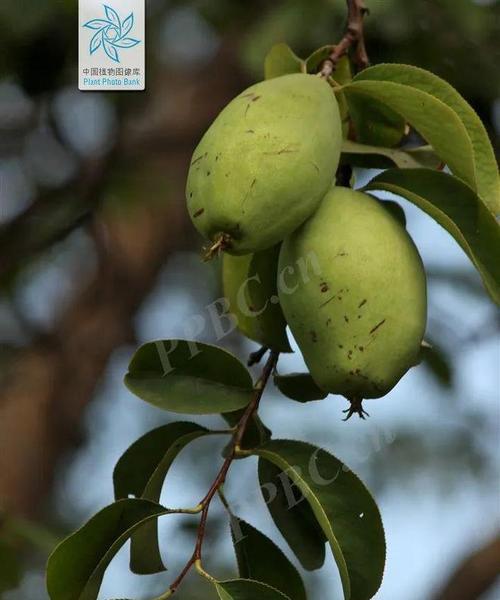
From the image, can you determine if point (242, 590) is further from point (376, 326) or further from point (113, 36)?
point (113, 36)

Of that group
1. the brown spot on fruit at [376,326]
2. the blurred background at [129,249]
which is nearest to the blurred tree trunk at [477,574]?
the blurred background at [129,249]

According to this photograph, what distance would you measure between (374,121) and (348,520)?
0.37 meters

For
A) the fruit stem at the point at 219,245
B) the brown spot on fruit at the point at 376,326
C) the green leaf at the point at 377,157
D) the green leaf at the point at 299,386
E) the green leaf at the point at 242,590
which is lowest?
the green leaf at the point at 242,590

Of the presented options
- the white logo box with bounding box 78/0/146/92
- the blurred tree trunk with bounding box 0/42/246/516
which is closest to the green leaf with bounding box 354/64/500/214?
the white logo box with bounding box 78/0/146/92

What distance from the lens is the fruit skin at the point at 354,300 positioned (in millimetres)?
880

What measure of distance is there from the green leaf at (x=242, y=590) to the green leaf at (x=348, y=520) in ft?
0.21

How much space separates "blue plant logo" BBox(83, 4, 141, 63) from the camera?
1.37 meters

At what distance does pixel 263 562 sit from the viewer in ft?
3.39

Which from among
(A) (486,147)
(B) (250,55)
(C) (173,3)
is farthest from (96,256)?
(A) (486,147)

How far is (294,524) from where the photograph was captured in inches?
41.8

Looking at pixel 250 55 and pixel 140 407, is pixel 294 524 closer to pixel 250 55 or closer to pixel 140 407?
pixel 250 55

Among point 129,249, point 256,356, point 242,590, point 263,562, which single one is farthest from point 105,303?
point 242,590

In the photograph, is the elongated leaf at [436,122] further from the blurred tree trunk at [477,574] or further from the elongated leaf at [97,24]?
the blurred tree trunk at [477,574]

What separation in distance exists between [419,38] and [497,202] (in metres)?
0.85
